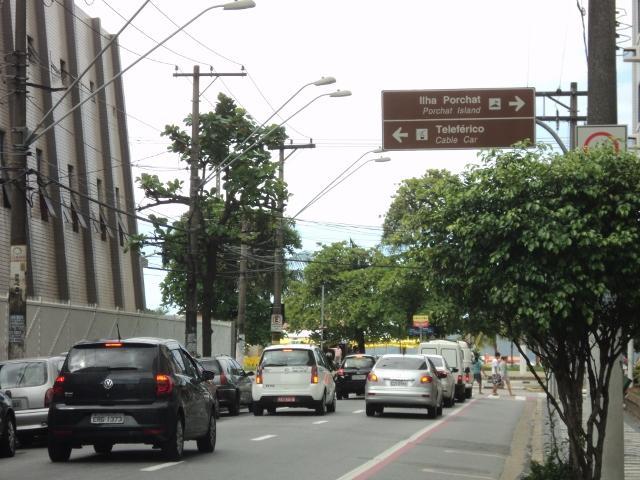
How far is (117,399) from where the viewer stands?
1589 cm

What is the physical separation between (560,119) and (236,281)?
39.2m

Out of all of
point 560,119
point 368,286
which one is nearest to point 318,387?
point 560,119

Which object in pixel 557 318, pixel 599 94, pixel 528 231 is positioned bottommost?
pixel 557 318

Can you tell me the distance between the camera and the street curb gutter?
55.0 ft

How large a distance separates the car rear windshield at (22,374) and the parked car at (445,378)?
16287 mm

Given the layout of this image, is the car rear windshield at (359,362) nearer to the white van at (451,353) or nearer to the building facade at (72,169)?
the white van at (451,353)

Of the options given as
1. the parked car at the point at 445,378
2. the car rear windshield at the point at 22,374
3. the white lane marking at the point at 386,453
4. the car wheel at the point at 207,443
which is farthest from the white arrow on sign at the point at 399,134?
the parked car at the point at 445,378

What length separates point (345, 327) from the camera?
7444 cm

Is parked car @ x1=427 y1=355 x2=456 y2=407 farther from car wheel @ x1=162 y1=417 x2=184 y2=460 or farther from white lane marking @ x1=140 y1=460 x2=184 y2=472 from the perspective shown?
white lane marking @ x1=140 y1=460 x2=184 y2=472

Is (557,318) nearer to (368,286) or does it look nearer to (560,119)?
(560,119)

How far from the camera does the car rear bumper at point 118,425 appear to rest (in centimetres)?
1575

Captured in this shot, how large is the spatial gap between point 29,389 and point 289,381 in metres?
10.4

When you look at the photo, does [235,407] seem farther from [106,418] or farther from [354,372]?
[106,418]

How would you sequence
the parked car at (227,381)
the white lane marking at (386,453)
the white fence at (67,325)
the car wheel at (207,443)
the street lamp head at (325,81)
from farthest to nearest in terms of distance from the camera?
the white fence at (67,325) → the parked car at (227,381) → the street lamp head at (325,81) → the car wheel at (207,443) → the white lane marking at (386,453)
